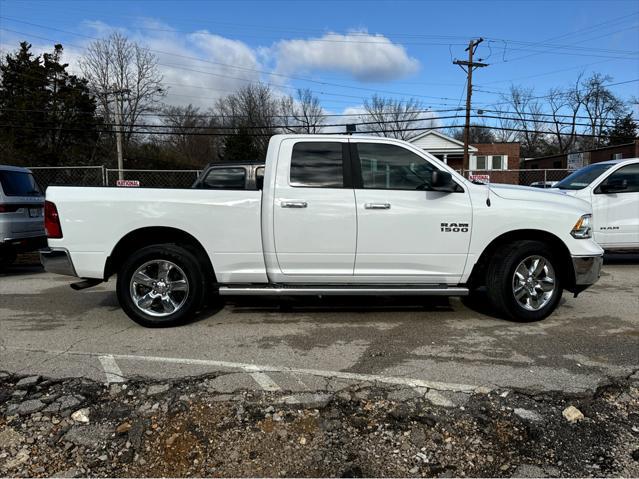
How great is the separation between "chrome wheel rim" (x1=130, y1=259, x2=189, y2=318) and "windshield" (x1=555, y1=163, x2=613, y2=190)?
739cm

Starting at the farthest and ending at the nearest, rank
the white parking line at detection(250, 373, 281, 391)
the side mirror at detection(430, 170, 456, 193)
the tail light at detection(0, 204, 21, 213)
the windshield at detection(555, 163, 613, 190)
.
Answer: the windshield at detection(555, 163, 613, 190) < the tail light at detection(0, 204, 21, 213) < the side mirror at detection(430, 170, 456, 193) < the white parking line at detection(250, 373, 281, 391)

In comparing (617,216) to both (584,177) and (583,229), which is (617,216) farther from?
(583,229)

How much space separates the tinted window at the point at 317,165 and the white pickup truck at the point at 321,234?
0.04 feet

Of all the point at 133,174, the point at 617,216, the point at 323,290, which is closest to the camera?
the point at 323,290

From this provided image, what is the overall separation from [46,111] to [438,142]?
108 ft

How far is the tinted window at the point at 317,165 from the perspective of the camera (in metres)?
5.23

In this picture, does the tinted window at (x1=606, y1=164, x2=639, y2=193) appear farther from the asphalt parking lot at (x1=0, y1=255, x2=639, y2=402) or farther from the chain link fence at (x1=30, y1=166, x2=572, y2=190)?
the chain link fence at (x1=30, y1=166, x2=572, y2=190)

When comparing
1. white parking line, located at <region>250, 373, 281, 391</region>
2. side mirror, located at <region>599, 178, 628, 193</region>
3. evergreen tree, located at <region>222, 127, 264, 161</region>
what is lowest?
white parking line, located at <region>250, 373, 281, 391</region>

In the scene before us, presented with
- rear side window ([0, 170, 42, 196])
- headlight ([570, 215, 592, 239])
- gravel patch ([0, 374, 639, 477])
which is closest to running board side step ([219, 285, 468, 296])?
headlight ([570, 215, 592, 239])

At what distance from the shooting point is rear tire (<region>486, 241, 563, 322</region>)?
528 centimetres

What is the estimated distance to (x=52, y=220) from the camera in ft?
16.7

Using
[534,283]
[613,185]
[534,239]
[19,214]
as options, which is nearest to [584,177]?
[613,185]

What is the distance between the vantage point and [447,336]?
503 centimetres

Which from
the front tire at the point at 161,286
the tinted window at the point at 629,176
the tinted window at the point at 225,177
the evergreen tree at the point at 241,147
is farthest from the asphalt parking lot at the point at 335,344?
the evergreen tree at the point at 241,147
